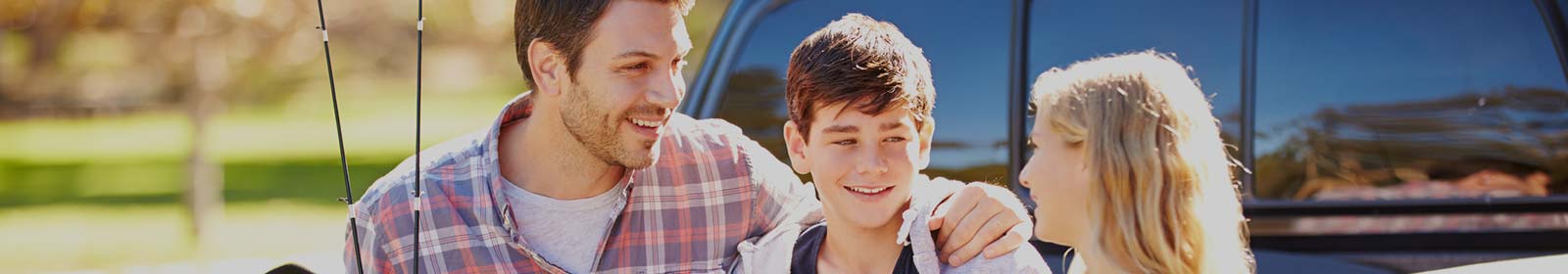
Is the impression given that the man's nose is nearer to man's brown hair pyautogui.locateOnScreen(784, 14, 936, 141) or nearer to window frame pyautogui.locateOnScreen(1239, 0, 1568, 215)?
man's brown hair pyautogui.locateOnScreen(784, 14, 936, 141)

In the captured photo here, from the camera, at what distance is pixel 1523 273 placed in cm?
229

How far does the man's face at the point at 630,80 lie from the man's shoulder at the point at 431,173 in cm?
27

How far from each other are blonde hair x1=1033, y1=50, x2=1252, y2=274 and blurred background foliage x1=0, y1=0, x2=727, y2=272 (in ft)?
7.94

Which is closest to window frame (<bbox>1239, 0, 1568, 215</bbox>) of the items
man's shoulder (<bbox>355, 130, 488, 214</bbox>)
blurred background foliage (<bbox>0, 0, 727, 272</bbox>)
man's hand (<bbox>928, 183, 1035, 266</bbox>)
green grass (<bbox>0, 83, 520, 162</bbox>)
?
man's hand (<bbox>928, 183, 1035, 266</bbox>)

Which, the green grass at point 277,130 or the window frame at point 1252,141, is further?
the green grass at point 277,130

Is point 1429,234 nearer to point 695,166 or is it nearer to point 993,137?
point 993,137

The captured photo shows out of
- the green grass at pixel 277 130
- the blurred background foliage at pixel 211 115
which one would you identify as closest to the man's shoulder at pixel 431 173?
the blurred background foliage at pixel 211 115

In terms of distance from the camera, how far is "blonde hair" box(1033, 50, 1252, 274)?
1.98 metres

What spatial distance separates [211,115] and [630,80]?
10548mm

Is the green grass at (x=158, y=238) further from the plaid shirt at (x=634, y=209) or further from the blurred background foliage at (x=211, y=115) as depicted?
the plaid shirt at (x=634, y=209)

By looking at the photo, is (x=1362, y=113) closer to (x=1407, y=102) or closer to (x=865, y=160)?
(x=1407, y=102)

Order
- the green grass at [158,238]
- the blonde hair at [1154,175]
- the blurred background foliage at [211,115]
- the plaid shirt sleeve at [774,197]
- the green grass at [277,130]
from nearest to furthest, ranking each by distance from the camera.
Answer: the blonde hair at [1154,175] < the plaid shirt sleeve at [774,197] < the green grass at [158,238] < the blurred background foliage at [211,115] < the green grass at [277,130]

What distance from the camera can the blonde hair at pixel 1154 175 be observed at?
198cm

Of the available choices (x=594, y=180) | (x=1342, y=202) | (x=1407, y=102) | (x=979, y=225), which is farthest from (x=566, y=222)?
(x=1407, y=102)
